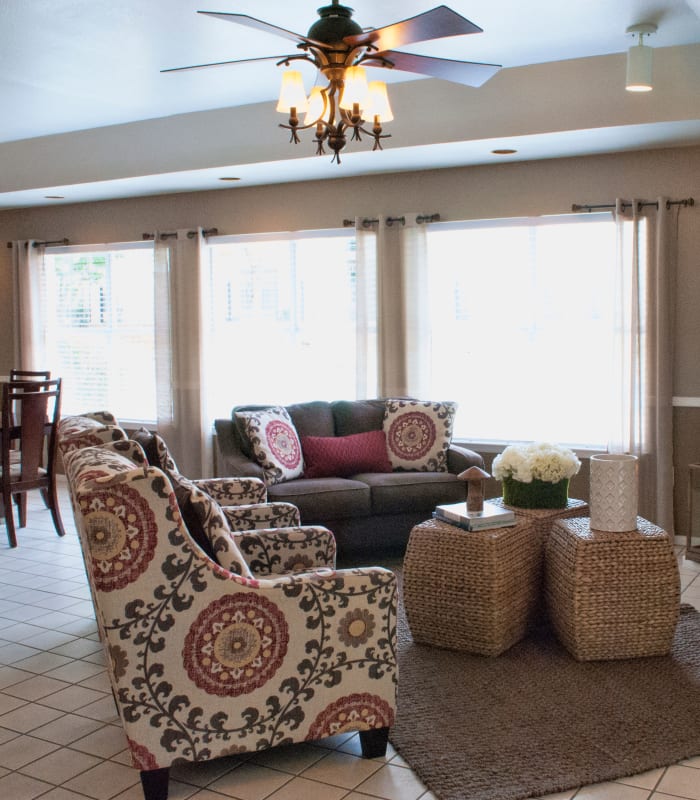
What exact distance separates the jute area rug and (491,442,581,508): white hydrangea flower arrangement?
23.5 inches

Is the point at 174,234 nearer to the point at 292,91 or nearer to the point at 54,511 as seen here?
the point at 54,511

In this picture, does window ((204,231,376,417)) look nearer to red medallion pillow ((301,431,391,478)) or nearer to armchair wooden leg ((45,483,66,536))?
red medallion pillow ((301,431,391,478))

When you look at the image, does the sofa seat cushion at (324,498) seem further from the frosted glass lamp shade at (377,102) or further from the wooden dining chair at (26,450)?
the frosted glass lamp shade at (377,102)

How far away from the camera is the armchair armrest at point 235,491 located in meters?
3.94

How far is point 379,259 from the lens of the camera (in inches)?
242

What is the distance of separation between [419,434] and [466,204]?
1.71 metres

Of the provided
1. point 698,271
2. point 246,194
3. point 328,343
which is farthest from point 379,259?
point 698,271

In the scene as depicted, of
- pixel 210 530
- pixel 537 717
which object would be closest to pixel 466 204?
pixel 537 717

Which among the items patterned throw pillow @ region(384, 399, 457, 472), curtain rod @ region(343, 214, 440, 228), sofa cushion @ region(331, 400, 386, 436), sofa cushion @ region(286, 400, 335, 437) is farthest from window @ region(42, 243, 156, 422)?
patterned throw pillow @ region(384, 399, 457, 472)

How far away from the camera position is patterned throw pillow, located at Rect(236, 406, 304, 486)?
4.90 m

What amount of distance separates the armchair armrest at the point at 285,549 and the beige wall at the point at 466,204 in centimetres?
294

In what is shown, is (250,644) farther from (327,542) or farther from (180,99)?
(180,99)

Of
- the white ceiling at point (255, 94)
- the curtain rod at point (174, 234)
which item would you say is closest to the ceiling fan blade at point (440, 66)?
the white ceiling at point (255, 94)

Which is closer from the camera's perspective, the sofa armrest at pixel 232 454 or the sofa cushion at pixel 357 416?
the sofa armrest at pixel 232 454
